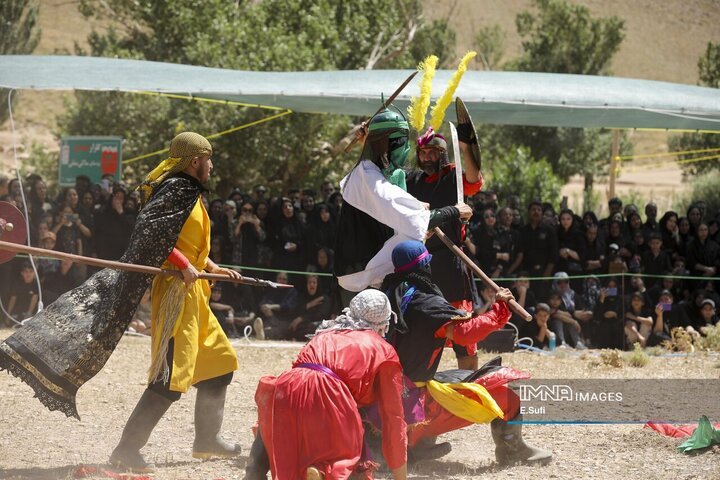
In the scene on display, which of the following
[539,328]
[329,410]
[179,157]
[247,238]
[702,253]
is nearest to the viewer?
[329,410]

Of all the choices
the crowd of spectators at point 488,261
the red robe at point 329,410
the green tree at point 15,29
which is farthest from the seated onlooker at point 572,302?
the green tree at point 15,29

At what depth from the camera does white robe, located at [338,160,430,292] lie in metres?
5.41

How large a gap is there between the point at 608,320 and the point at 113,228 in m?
5.33

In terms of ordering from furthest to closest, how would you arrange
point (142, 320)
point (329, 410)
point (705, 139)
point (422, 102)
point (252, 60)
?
point (705, 139)
point (252, 60)
point (142, 320)
point (422, 102)
point (329, 410)

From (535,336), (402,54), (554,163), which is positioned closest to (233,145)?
(402,54)

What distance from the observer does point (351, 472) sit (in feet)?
14.6

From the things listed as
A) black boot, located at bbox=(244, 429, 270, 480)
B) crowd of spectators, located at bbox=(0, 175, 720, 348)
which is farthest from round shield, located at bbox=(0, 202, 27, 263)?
crowd of spectators, located at bbox=(0, 175, 720, 348)

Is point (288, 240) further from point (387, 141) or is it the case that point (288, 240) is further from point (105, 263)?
point (105, 263)

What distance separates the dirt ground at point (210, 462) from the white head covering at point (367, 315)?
48.7 inches

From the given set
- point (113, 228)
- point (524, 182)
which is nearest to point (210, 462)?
point (113, 228)

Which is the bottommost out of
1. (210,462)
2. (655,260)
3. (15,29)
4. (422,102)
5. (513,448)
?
(210,462)

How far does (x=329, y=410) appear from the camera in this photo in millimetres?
4363

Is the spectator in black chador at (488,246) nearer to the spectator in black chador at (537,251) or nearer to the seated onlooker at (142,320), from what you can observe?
the spectator in black chador at (537,251)

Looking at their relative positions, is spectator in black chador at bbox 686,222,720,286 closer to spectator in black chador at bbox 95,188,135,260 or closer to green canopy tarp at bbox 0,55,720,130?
A: green canopy tarp at bbox 0,55,720,130
